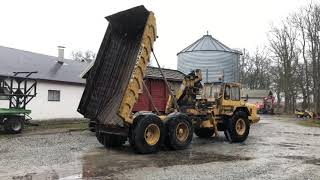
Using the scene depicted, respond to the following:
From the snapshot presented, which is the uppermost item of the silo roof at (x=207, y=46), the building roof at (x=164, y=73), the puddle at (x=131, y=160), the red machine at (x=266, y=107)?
the silo roof at (x=207, y=46)

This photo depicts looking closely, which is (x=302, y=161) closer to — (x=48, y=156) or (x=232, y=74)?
(x=48, y=156)

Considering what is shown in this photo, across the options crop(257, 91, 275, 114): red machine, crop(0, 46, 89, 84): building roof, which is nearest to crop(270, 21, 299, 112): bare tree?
crop(257, 91, 275, 114): red machine

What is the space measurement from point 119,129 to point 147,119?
986mm

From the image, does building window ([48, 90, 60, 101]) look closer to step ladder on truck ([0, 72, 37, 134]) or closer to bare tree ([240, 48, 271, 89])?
step ladder on truck ([0, 72, 37, 134])

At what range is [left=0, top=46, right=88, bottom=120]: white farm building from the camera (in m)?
29.6

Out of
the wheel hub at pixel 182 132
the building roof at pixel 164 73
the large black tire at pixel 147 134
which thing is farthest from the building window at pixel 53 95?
the large black tire at pixel 147 134

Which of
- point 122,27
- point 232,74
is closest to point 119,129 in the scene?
point 122,27

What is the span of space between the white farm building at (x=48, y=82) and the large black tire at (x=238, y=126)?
49.8ft

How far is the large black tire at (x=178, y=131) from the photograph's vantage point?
48.7 ft

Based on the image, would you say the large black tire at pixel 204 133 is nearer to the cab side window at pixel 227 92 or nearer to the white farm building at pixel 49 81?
the cab side window at pixel 227 92

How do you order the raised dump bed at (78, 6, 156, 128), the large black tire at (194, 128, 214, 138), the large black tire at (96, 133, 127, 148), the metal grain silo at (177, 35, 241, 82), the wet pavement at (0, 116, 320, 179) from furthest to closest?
the metal grain silo at (177, 35, 241, 82) → the large black tire at (194, 128, 214, 138) → the large black tire at (96, 133, 127, 148) → the raised dump bed at (78, 6, 156, 128) → the wet pavement at (0, 116, 320, 179)

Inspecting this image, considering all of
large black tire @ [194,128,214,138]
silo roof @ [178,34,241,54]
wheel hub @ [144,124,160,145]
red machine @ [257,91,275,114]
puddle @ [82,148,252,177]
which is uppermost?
silo roof @ [178,34,241,54]

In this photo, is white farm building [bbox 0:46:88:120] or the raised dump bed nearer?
the raised dump bed

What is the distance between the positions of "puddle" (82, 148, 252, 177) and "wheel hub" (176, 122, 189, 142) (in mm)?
622
